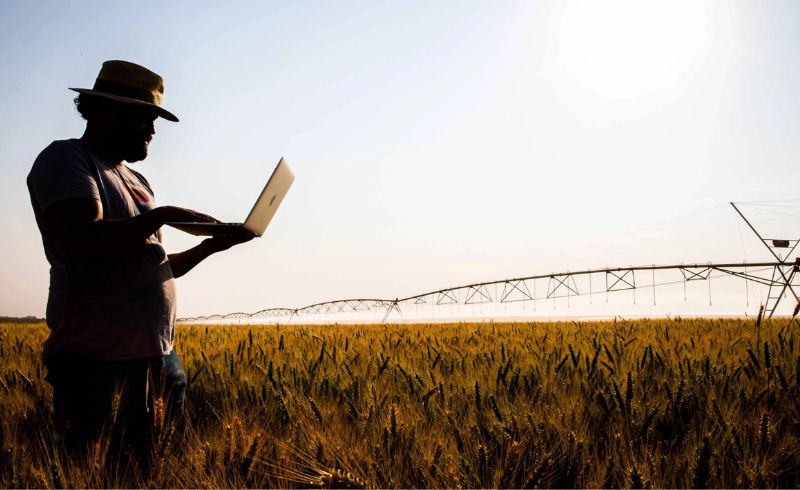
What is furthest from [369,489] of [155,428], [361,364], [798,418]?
[361,364]

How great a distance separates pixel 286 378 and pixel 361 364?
0.88 metres

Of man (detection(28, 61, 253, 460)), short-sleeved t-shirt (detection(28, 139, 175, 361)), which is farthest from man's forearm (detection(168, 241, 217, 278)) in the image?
short-sleeved t-shirt (detection(28, 139, 175, 361))

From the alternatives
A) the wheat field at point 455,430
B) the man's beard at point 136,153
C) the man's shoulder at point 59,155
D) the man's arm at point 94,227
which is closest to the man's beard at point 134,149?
the man's beard at point 136,153

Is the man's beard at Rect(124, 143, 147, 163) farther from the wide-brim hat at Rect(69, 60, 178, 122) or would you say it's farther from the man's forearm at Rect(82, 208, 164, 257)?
the man's forearm at Rect(82, 208, 164, 257)

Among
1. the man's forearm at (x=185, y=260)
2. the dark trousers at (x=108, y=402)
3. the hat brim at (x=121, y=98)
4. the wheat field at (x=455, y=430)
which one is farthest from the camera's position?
the man's forearm at (x=185, y=260)

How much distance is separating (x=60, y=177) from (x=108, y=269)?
47 cm

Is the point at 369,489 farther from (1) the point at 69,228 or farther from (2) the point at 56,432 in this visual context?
(1) the point at 69,228

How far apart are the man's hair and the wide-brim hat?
1.7 inches

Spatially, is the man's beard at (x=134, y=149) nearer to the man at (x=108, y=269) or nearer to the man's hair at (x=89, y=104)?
the man at (x=108, y=269)

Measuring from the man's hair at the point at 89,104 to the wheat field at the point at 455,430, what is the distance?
1602mm

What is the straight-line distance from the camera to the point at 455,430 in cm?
224

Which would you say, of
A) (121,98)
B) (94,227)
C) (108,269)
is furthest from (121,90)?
(108,269)

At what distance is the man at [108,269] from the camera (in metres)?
2.36

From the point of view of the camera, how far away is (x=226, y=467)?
1.89 meters
